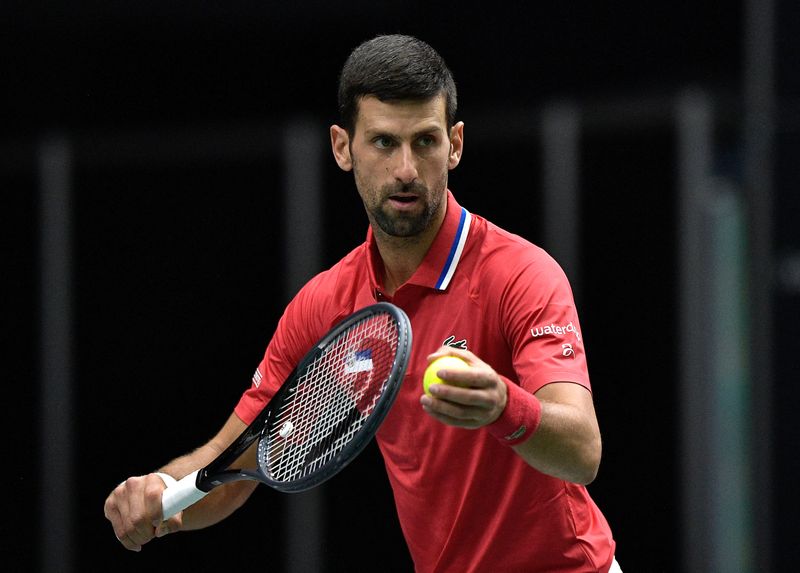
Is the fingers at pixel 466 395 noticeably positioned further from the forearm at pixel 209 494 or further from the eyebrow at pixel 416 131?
the forearm at pixel 209 494

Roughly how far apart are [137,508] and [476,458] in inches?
25.3

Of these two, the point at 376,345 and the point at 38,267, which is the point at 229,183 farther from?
the point at 376,345

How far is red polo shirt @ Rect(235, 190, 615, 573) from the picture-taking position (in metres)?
2.60

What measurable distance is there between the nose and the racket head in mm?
282

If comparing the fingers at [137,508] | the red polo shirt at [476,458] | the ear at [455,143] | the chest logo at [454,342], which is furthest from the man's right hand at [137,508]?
the ear at [455,143]

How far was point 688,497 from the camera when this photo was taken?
18.2ft

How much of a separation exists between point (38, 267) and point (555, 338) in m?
4.29

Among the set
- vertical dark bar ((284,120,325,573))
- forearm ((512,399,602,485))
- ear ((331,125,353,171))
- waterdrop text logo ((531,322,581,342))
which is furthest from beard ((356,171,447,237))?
vertical dark bar ((284,120,325,573))

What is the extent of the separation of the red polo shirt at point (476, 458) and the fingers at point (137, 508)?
470mm

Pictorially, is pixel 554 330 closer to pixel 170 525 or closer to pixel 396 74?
pixel 396 74

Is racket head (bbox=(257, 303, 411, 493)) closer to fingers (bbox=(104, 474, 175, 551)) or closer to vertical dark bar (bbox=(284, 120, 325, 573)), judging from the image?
fingers (bbox=(104, 474, 175, 551))

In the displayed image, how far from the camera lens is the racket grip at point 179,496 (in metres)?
2.60

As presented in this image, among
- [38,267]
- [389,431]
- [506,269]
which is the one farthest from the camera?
[38,267]

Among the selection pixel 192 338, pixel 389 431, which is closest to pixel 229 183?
pixel 192 338
